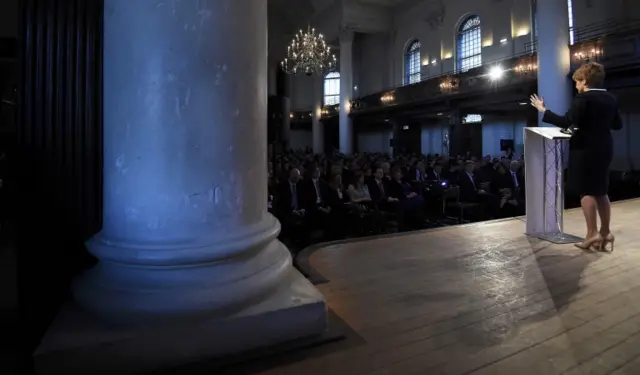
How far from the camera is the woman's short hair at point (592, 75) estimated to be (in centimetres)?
307

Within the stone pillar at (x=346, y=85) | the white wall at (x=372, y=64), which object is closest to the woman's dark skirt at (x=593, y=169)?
the stone pillar at (x=346, y=85)

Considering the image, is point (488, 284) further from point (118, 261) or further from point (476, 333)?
point (118, 261)

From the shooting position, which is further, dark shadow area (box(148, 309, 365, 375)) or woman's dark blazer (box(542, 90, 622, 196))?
woman's dark blazer (box(542, 90, 622, 196))

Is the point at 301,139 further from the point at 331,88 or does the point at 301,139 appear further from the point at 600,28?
the point at 600,28

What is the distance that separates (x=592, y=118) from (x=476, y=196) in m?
4.38

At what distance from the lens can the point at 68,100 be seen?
169cm

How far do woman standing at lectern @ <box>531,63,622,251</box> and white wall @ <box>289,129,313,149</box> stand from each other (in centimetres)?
2920

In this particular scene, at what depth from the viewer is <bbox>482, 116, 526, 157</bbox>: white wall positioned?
17.5 metres

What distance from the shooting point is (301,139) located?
32.3 metres

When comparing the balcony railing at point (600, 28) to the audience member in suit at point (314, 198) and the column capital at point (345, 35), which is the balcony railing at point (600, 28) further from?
the column capital at point (345, 35)

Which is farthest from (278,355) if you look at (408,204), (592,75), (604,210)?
(408,204)

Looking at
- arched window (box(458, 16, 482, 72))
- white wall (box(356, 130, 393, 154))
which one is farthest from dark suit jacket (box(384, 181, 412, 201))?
white wall (box(356, 130, 393, 154))

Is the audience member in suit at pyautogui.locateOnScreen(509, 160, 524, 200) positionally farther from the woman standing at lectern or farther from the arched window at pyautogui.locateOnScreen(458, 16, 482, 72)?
the arched window at pyautogui.locateOnScreen(458, 16, 482, 72)

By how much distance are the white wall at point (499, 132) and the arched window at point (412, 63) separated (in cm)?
484
